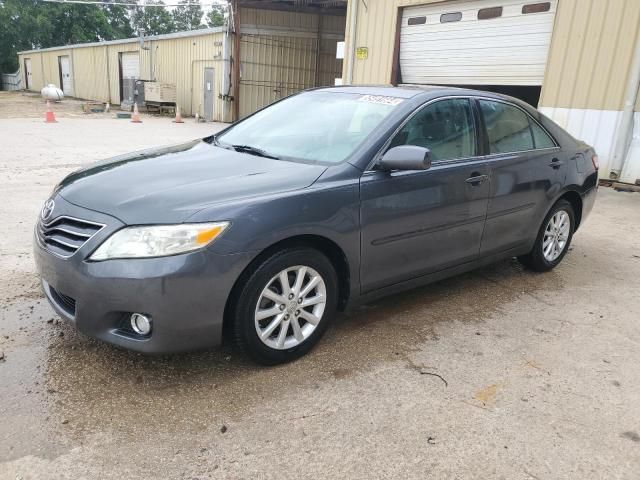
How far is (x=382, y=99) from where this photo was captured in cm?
374

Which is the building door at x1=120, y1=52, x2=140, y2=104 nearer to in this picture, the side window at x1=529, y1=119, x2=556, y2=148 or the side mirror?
the side window at x1=529, y1=119, x2=556, y2=148

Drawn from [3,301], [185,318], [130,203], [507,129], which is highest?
[507,129]

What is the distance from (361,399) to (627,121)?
8.09 m

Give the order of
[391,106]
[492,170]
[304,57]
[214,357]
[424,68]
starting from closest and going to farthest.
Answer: [214,357] → [391,106] → [492,170] → [424,68] → [304,57]

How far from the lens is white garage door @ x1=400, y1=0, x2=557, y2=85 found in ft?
32.5

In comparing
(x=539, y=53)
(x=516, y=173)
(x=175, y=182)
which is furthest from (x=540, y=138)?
(x=539, y=53)

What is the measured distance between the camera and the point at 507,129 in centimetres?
429

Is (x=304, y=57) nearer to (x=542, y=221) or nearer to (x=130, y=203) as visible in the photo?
(x=542, y=221)

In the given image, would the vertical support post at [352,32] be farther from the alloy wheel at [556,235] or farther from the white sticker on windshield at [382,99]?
the white sticker on windshield at [382,99]

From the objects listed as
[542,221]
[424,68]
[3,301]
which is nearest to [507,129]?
[542,221]

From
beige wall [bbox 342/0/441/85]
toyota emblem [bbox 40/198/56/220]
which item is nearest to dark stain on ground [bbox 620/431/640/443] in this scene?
toyota emblem [bbox 40/198/56/220]

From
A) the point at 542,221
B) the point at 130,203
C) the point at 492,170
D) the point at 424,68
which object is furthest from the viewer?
the point at 424,68

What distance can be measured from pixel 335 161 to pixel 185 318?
131cm

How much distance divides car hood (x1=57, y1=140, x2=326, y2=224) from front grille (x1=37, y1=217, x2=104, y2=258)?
102mm
